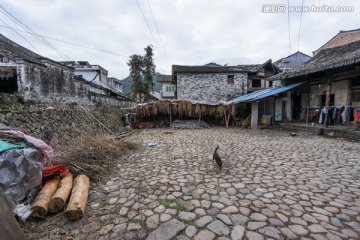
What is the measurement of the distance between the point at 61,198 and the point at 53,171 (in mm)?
833

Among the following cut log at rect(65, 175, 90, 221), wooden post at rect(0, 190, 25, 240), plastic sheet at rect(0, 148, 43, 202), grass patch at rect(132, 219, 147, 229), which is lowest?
grass patch at rect(132, 219, 147, 229)

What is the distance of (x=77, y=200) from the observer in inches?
98.7

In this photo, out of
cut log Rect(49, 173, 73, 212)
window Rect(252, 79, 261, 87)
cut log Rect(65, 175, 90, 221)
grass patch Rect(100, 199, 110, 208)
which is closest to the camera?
cut log Rect(65, 175, 90, 221)

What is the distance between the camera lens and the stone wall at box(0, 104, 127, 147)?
5082mm

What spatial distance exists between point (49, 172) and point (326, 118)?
11.3 meters

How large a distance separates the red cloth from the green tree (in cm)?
1917

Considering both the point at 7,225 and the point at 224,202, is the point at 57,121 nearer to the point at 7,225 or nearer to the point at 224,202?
the point at 7,225

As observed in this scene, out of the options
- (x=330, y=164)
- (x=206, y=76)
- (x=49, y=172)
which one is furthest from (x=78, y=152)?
(x=206, y=76)

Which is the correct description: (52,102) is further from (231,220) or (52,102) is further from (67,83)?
(231,220)

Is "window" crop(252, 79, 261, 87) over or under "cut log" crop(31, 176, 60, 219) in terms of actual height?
over

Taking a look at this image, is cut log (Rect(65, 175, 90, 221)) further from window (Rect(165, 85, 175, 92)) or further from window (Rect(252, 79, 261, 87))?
window (Rect(165, 85, 175, 92))

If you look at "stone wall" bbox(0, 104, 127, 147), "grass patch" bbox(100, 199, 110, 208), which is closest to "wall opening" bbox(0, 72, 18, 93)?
"stone wall" bbox(0, 104, 127, 147)

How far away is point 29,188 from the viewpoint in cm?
254

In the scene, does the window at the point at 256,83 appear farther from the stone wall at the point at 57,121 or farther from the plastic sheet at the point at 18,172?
the plastic sheet at the point at 18,172
